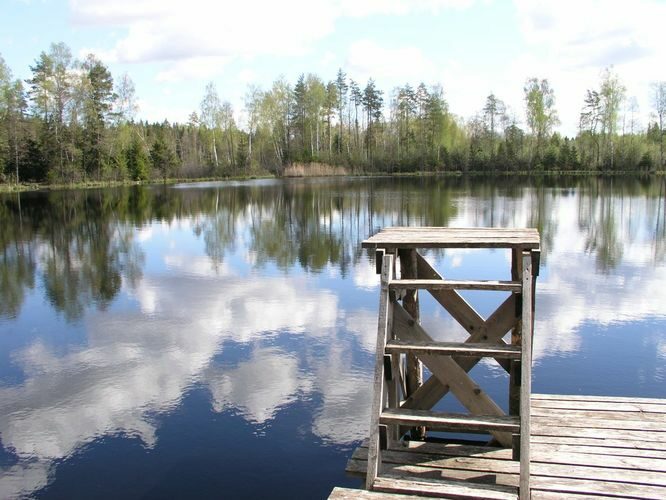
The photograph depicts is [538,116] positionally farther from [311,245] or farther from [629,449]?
[629,449]

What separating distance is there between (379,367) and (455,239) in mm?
1341

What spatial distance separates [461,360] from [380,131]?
89.0 meters

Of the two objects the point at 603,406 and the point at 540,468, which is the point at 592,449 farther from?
the point at 603,406

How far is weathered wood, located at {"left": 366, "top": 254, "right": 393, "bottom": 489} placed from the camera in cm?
450

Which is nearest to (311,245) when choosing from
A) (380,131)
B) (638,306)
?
(638,306)

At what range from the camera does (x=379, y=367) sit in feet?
15.7

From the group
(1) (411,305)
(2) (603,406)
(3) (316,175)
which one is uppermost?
(3) (316,175)

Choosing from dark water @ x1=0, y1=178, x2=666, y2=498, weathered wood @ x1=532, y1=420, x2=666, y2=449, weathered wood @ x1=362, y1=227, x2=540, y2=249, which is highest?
weathered wood @ x1=362, y1=227, x2=540, y2=249

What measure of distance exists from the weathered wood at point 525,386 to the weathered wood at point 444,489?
0.14 metres

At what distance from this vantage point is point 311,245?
21.0 m

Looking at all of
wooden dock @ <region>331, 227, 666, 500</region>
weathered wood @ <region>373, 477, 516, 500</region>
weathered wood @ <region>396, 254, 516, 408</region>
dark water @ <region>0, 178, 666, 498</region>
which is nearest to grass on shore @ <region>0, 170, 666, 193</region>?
dark water @ <region>0, 178, 666, 498</region>

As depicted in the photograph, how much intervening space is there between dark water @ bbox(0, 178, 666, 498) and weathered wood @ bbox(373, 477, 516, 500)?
5.64ft

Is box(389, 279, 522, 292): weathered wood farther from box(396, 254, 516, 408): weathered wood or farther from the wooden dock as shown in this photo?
box(396, 254, 516, 408): weathered wood

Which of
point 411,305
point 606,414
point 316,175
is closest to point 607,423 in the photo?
point 606,414
